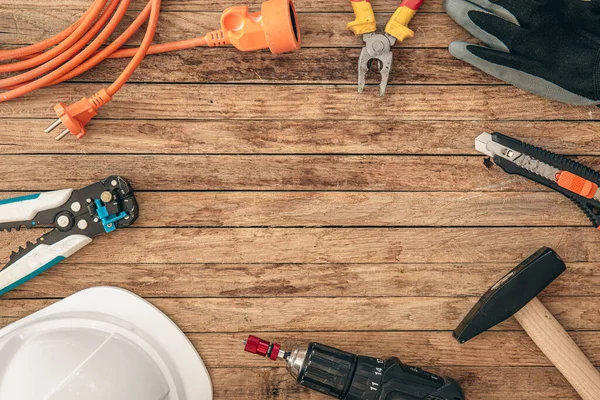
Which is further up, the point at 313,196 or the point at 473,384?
the point at 313,196

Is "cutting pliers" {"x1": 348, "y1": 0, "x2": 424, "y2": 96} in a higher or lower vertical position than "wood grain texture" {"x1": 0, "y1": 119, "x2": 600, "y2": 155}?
higher

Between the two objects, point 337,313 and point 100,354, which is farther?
point 337,313

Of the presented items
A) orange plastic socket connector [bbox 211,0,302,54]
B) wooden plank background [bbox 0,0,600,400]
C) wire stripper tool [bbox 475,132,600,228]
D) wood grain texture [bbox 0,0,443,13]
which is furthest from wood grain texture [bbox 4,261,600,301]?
wood grain texture [bbox 0,0,443,13]

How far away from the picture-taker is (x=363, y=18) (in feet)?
3.98

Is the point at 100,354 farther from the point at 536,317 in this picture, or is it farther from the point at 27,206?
the point at 536,317

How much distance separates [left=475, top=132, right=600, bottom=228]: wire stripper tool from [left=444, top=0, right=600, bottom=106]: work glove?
162 mm

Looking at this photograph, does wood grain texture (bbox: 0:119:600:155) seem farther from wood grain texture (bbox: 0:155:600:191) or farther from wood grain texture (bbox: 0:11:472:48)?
wood grain texture (bbox: 0:11:472:48)

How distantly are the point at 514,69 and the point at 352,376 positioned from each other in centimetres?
86

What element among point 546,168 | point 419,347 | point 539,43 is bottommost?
point 419,347

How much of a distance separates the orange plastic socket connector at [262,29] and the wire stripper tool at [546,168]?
55 centimetres

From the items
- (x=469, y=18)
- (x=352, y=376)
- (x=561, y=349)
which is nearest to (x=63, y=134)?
(x=352, y=376)

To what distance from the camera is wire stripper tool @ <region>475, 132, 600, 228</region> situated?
1.21 meters

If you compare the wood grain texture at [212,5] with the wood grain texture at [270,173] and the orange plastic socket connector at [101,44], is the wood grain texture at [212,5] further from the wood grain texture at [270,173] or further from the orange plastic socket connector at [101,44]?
the wood grain texture at [270,173]

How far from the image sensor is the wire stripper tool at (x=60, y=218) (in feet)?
4.08
